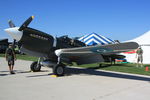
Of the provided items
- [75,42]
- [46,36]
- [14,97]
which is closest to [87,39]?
[75,42]

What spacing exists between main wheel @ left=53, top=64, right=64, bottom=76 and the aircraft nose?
221 cm

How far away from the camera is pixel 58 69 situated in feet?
29.8

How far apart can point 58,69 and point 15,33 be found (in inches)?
104

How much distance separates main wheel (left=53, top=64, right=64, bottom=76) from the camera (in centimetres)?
896

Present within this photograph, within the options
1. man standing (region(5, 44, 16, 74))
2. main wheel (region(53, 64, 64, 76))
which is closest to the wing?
main wheel (region(53, 64, 64, 76))

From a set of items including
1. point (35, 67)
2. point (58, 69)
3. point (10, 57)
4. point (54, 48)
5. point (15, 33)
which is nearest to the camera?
point (15, 33)

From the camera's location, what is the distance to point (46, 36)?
9477 mm

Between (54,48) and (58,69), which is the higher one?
(54,48)

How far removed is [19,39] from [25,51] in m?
0.99

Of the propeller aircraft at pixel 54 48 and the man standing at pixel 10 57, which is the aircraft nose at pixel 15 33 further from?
the man standing at pixel 10 57

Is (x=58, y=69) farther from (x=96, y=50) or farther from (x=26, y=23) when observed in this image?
(x=26, y=23)

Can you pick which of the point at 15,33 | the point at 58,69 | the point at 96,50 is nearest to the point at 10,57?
the point at 15,33

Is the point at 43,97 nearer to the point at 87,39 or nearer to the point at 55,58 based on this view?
the point at 55,58

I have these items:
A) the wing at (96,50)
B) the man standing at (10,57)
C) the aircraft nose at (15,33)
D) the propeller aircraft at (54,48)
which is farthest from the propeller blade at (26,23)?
the wing at (96,50)
